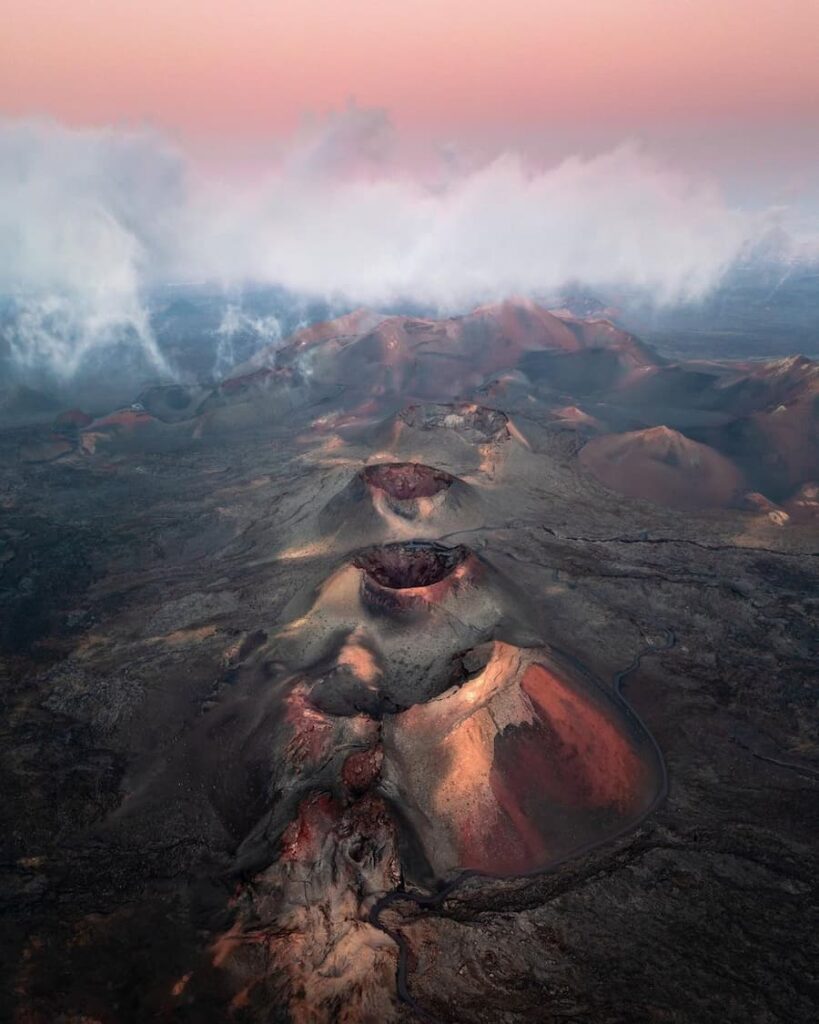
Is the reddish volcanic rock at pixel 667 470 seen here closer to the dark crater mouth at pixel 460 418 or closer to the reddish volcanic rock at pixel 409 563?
the dark crater mouth at pixel 460 418

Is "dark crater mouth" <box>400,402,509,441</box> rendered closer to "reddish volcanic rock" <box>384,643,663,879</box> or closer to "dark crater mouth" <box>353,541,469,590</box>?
"dark crater mouth" <box>353,541,469,590</box>

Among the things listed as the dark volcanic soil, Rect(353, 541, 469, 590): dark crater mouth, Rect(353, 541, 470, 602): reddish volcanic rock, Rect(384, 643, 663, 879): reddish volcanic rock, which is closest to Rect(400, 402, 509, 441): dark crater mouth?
the dark volcanic soil

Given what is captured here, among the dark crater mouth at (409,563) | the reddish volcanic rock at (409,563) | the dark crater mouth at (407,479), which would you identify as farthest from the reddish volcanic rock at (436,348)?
the dark crater mouth at (409,563)

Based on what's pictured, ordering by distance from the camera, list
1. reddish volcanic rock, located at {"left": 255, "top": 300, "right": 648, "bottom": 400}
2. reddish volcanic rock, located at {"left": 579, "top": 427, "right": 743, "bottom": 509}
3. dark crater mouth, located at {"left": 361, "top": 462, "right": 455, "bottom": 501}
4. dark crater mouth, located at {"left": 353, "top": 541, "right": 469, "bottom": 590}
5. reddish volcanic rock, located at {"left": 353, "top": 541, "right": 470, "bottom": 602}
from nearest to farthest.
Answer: reddish volcanic rock, located at {"left": 353, "top": 541, "right": 470, "bottom": 602} → dark crater mouth, located at {"left": 353, "top": 541, "right": 469, "bottom": 590} → dark crater mouth, located at {"left": 361, "top": 462, "right": 455, "bottom": 501} → reddish volcanic rock, located at {"left": 579, "top": 427, "right": 743, "bottom": 509} → reddish volcanic rock, located at {"left": 255, "top": 300, "right": 648, "bottom": 400}

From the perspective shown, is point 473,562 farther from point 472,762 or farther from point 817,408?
point 817,408

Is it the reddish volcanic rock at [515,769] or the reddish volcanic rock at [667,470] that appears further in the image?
the reddish volcanic rock at [667,470]

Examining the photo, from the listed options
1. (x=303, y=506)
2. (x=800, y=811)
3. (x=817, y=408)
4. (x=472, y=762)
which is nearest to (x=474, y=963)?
(x=472, y=762)
